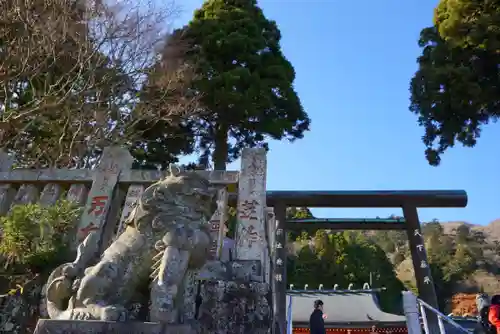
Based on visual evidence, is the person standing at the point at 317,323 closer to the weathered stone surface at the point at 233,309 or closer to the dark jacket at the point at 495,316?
the dark jacket at the point at 495,316

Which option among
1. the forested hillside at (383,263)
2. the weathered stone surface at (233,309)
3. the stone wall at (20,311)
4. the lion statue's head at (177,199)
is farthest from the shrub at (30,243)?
the forested hillside at (383,263)

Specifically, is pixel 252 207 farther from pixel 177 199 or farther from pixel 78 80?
pixel 78 80

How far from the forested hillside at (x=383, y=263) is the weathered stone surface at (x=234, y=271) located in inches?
759

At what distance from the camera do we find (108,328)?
2.40 m

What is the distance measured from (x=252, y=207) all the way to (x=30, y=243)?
207 cm

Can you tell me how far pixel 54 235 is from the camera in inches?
153

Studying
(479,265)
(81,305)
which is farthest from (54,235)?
(479,265)

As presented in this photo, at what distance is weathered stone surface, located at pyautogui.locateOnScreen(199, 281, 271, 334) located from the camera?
2.90m

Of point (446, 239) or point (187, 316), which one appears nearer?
point (187, 316)

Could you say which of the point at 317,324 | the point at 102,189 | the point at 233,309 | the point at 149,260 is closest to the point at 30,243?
the point at 102,189

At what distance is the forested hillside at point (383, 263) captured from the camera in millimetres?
22969

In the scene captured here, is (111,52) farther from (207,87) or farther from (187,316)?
(187,316)

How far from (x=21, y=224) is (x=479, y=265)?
35427 mm

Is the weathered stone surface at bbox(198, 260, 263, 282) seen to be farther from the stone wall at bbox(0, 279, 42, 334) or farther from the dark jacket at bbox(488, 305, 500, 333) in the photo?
the dark jacket at bbox(488, 305, 500, 333)
